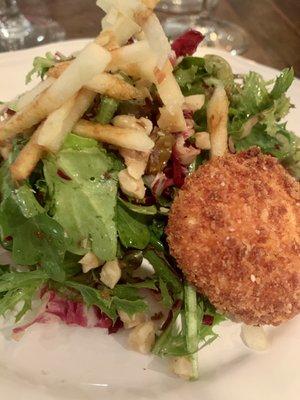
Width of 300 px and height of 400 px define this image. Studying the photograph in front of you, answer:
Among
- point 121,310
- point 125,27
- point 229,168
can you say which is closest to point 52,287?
point 121,310

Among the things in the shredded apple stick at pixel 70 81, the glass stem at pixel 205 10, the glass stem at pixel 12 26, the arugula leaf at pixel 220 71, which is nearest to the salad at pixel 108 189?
the shredded apple stick at pixel 70 81

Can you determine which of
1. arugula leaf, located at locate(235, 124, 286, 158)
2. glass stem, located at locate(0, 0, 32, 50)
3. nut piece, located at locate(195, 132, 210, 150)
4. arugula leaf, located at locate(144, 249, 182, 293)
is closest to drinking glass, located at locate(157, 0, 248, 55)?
glass stem, located at locate(0, 0, 32, 50)

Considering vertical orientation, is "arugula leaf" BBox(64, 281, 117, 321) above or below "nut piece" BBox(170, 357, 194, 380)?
above

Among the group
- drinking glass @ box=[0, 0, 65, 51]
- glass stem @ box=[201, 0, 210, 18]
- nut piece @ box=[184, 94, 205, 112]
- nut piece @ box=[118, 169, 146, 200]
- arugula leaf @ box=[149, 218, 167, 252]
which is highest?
nut piece @ box=[184, 94, 205, 112]

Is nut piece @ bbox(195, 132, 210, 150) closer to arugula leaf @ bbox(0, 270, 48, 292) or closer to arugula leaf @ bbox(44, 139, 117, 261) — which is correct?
arugula leaf @ bbox(44, 139, 117, 261)

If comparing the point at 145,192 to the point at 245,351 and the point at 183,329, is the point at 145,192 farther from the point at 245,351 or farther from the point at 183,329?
the point at 245,351

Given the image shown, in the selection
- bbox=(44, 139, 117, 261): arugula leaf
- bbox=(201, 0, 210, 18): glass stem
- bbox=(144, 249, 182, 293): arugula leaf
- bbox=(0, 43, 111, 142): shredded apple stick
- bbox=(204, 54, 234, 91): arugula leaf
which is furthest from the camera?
bbox=(201, 0, 210, 18): glass stem

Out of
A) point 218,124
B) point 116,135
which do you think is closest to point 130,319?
point 116,135

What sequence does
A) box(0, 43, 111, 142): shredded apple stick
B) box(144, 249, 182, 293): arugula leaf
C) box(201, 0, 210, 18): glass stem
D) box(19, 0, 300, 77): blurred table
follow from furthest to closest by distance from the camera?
box(201, 0, 210, 18): glass stem < box(19, 0, 300, 77): blurred table < box(144, 249, 182, 293): arugula leaf < box(0, 43, 111, 142): shredded apple stick

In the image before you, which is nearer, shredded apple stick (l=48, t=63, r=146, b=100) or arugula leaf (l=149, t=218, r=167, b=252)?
shredded apple stick (l=48, t=63, r=146, b=100)
